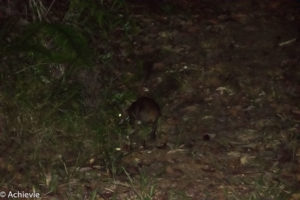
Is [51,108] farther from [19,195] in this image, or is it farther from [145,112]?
[19,195]

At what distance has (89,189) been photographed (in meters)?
3.34

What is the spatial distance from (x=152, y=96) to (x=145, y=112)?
317 millimetres

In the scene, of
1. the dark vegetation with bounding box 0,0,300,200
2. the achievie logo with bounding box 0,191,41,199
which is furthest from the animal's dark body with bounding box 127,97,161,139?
the achievie logo with bounding box 0,191,41,199

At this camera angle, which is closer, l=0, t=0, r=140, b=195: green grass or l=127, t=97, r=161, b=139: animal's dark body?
l=0, t=0, r=140, b=195: green grass

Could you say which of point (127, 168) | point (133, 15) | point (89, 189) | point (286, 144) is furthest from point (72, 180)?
point (133, 15)

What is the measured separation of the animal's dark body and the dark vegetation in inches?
2.3

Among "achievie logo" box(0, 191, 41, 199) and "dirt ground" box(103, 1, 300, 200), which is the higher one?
"dirt ground" box(103, 1, 300, 200)

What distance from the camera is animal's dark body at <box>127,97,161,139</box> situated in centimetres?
385

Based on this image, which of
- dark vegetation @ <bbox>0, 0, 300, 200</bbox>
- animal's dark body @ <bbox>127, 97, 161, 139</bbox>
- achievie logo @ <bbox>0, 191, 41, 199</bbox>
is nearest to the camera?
achievie logo @ <bbox>0, 191, 41, 199</bbox>

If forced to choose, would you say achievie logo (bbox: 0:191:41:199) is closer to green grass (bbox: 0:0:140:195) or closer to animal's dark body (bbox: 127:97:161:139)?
green grass (bbox: 0:0:140:195)

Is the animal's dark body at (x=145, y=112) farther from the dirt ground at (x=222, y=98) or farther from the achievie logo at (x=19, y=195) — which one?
the achievie logo at (x=19, y=195)

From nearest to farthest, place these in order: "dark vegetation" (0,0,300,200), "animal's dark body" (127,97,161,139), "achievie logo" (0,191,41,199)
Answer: "achievie logo" (0,191,41,199) < "dark vegetation" (0,0,300,200) < "animal's dark body" (127,97,161,139)

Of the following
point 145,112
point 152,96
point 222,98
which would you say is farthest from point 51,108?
point 222,98

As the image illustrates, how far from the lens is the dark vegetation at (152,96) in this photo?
3410 mm
